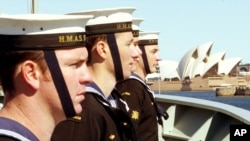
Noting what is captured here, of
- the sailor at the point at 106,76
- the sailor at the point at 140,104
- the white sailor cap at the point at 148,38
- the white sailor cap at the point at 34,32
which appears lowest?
the sailor at the point at 140,104

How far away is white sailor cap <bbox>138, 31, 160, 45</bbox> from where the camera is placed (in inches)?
200

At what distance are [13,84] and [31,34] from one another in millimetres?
174

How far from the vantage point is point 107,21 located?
3174mm

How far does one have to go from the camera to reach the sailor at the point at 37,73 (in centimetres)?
181

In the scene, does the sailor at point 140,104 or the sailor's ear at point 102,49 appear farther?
the sailor at point 140,104

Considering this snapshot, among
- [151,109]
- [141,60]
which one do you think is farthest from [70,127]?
[141,60]

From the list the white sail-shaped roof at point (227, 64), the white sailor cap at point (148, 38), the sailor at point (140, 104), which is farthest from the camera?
the white sail-shaped roof at point (227, 64)

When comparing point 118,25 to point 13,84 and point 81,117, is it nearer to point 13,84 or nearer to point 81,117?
point 81,117

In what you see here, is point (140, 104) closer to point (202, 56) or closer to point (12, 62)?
point (12, 62)

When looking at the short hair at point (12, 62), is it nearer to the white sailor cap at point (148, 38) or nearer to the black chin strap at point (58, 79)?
the black chin strap at point (58, 79)

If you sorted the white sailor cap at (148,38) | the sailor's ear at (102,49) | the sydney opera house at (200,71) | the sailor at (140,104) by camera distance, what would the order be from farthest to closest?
the sydney opera house at (200,71)
the white sailor cap at (148,38)
the sailor at (140,104)
the sailor's ear at (102,49)

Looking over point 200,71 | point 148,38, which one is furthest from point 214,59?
point 148,38

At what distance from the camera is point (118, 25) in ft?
10.5

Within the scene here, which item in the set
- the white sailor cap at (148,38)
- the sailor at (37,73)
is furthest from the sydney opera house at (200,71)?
the sailor at (37,73)
